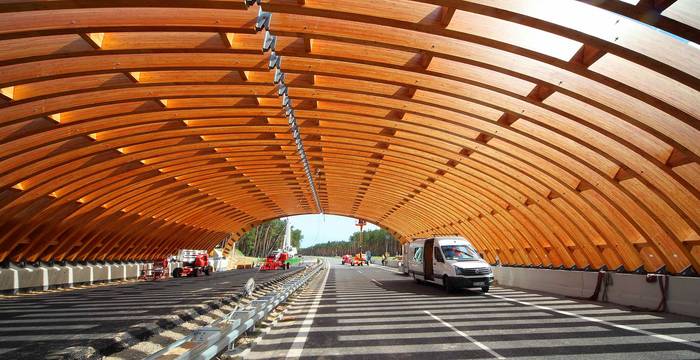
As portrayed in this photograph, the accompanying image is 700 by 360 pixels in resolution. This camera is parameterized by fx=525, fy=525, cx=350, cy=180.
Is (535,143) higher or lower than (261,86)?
lower

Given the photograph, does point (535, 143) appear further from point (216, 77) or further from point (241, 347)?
point (241, 347)

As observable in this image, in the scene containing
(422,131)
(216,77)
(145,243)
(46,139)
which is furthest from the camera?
(145,243)

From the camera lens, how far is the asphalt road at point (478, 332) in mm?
8625

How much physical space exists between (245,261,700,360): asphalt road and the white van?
3.68 meters

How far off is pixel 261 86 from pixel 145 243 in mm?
26970

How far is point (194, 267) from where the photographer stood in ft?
136

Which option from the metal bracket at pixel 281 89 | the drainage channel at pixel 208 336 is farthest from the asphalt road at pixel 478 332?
the metal bracket at pixel 281 89

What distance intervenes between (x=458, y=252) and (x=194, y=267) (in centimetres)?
2543

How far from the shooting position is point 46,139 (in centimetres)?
1769

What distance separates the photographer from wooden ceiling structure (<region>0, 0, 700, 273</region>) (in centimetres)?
1041

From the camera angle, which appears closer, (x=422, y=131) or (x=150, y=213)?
(x=422, y=131)

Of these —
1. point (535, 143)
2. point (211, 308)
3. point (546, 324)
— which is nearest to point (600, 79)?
point (546, 324)

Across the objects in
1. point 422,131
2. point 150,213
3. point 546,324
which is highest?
A: point 422,131

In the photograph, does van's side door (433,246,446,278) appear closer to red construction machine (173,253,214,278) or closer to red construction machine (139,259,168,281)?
red construction machine (139,259,168,281)
